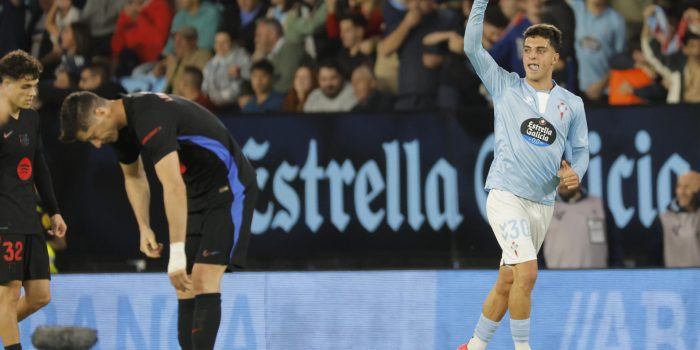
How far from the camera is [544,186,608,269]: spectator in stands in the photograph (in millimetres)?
9844

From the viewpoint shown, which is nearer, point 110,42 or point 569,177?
point 569,177

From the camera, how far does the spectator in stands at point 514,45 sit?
10.7m

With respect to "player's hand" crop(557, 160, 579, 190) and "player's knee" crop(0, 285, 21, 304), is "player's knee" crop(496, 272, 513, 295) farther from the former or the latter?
"player's knee" crop(0, 285, 21, 304)

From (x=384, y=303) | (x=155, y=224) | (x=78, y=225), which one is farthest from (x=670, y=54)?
(x=78, y=225)

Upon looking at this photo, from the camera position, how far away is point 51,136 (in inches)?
433

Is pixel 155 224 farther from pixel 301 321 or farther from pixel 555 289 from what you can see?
pixel 555 289

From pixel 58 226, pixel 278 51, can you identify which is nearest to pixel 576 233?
pixel 278 51

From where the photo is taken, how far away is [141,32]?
1245cm

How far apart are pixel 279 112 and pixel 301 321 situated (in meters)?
2.41

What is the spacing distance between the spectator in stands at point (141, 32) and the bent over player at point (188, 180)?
17.5ft

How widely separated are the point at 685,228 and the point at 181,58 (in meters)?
5.22

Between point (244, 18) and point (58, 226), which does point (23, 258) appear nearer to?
point (58, 226)

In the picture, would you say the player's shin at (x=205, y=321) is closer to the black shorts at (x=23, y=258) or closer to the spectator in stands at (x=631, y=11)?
the black shorts at (x=23, y=258)

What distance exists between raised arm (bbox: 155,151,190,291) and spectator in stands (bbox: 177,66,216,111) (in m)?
5.27
